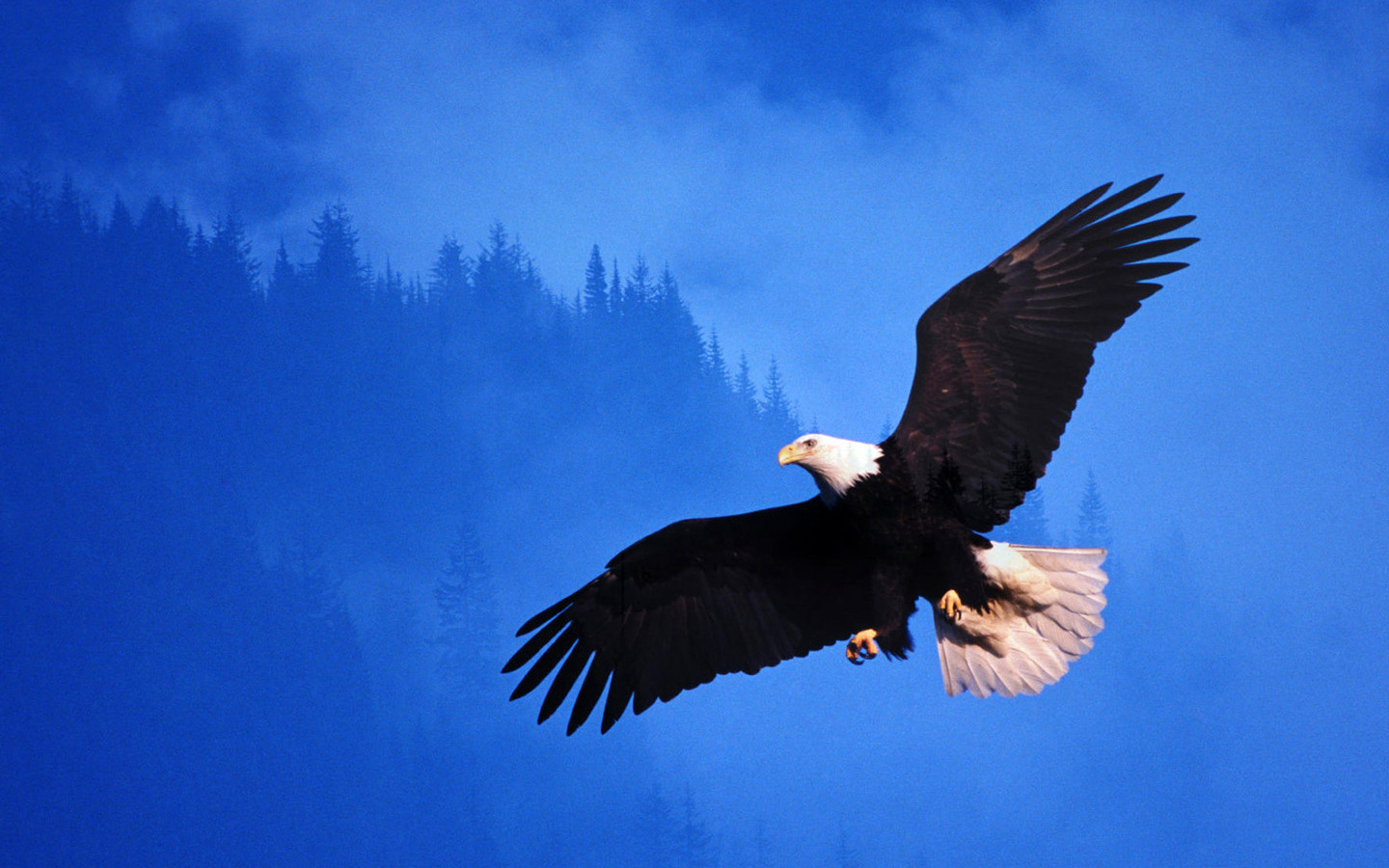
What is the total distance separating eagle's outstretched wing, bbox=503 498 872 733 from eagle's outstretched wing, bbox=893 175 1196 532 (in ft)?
1.99

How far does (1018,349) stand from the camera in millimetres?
4129

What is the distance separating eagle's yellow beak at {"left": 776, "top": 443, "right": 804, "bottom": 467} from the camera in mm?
3893

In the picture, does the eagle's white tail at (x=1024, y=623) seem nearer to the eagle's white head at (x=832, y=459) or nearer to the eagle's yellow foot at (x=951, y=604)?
the eagle's yellow foot at (x=951, y=604)

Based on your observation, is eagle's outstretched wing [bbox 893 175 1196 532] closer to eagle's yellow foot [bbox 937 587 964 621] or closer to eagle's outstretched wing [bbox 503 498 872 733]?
eagle's yellow foot [bbox 937 587 964 621]

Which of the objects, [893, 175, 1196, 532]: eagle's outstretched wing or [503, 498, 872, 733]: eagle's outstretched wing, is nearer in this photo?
[893, 175, 1196, 532]: eagle's outstretched wing

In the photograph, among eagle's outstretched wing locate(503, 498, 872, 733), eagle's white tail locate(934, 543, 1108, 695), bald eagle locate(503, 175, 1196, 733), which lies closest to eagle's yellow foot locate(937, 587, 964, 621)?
bald eagle locate(503, 175, 1196, 733)

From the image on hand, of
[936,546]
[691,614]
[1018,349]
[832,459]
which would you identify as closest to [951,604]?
[936,546]

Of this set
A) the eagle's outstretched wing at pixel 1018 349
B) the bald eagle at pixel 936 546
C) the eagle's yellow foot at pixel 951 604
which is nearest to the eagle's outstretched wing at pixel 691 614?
the bald eagle at pixel 936 546

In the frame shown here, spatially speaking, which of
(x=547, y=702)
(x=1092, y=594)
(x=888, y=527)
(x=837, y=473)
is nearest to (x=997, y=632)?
(x=1092, y=594)

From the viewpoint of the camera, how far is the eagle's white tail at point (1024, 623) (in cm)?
427

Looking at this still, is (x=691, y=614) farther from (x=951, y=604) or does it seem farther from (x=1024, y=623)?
(x=1024, y=623)

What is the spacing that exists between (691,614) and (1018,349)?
1.59 m

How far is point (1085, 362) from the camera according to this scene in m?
4.05

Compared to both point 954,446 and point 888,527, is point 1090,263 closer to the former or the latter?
point 954,446
